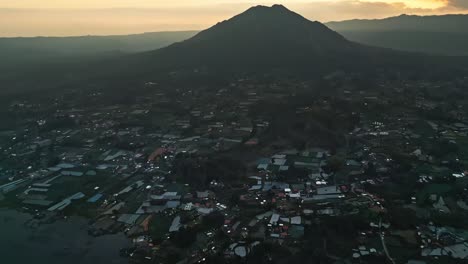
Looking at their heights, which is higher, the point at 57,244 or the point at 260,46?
the point at 260,46

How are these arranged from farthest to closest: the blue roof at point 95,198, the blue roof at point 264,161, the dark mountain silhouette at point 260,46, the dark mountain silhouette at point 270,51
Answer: the dark mountain silhouette at point 260,46, the dark mountain silhouette at point 270,51, the blue roof at point 264,161, the blue roof at point 95,198

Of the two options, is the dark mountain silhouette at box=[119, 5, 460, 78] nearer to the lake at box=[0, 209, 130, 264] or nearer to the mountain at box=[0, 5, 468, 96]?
the mountain at box=[0, 5, 468, 96]

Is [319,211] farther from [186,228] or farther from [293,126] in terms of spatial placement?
[293,126]

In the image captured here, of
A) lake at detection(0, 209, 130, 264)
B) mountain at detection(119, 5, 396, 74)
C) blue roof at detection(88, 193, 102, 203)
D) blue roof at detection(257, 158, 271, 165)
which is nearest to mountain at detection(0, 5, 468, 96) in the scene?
mountain at detection(119, 5, 396, 74)

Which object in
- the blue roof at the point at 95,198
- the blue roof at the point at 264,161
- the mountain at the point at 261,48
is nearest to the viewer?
the blue roof at the point at 95,198

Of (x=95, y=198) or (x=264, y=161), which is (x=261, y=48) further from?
(x=95, y=198)

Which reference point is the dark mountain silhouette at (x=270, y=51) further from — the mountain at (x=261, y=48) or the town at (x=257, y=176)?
the town at (x=257, y=176)

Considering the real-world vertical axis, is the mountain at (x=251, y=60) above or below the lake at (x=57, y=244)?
above

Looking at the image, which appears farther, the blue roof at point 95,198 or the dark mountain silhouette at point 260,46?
the dark mountain silhouette at point 260,46

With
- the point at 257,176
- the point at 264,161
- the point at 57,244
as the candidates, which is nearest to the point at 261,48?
the point at 264,161

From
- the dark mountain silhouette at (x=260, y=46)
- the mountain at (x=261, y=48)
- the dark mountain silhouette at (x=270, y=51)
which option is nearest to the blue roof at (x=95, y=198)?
the dark mountain silhouette at (x=270, y=51)

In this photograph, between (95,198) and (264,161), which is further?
(264,161)
